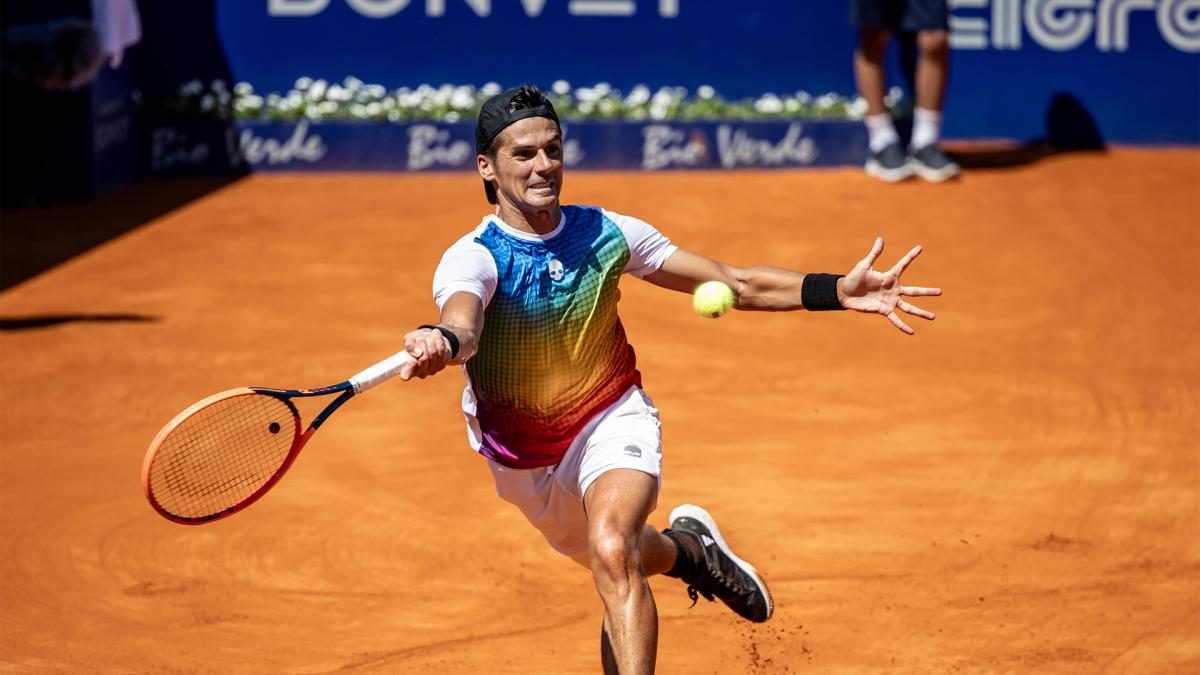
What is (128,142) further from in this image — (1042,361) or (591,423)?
(591,423)

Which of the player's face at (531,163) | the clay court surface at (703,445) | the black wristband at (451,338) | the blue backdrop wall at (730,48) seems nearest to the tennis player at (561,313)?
the player's face at (531,163)

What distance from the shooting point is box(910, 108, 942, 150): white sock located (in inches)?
487

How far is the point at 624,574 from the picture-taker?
169 inches

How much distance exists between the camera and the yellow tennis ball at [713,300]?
468 centimetres

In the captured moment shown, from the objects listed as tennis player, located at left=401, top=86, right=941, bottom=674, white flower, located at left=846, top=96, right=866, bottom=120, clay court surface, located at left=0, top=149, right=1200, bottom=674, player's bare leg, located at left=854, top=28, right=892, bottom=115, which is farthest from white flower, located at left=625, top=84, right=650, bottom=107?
tennis player, located at left=401, top=86, right=941, bottom=674

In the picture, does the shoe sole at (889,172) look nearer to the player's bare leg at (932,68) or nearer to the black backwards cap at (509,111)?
the player's bare leg at (932,68)

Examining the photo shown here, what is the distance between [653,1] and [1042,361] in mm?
5344

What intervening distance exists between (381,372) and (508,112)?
97 cm

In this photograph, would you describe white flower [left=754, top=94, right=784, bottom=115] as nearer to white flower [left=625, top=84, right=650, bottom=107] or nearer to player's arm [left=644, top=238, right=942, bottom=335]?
white flower [left=625, top=84, right=650, bottom=107]

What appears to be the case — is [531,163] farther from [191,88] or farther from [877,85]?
[191,88]

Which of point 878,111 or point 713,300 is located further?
point 878,111

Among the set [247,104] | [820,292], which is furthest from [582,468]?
[247,104]

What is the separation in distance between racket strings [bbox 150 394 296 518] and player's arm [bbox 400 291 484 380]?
172 centimetres

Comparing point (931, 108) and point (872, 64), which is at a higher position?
point (872, 64)
